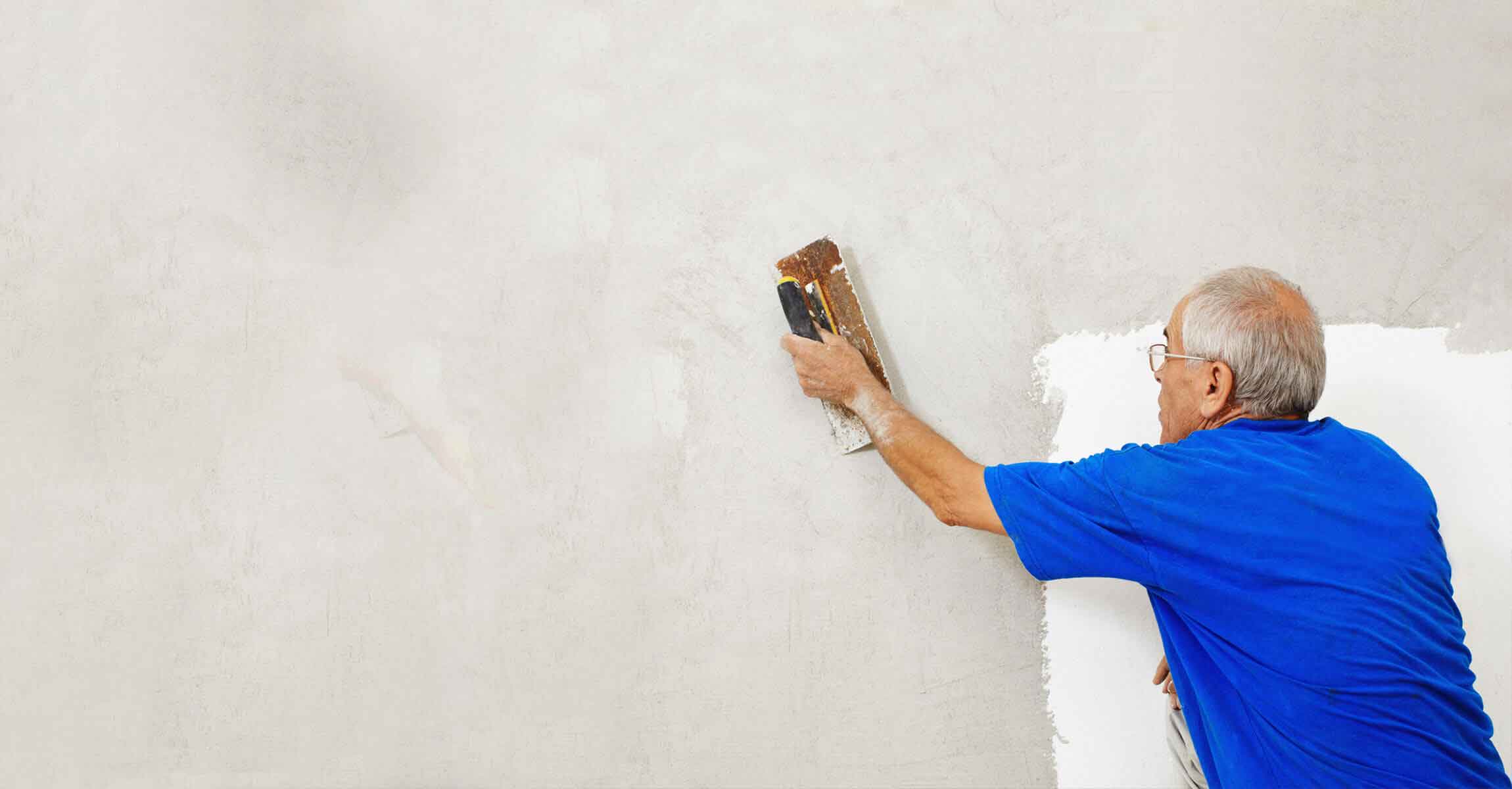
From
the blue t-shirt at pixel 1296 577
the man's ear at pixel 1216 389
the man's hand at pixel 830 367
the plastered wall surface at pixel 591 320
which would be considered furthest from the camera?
the plastered wall surface at pixel 591 320

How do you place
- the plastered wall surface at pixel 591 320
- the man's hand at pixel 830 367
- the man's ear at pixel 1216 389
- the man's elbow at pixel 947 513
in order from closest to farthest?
the man's ear at pixel 1216 389 → the man's elbow at pixel 947 513 → the man's hand at pixel 830 367 → the plastered wall surface at pixel 591 320

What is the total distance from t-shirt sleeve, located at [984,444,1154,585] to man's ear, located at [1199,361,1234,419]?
0.44 ft

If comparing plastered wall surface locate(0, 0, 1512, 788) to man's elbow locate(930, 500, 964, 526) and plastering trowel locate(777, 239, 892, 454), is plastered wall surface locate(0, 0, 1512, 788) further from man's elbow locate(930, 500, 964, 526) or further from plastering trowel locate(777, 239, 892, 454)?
man's elbow locate(930, 500, 964, 526)

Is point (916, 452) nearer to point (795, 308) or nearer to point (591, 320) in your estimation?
point (795, 308)

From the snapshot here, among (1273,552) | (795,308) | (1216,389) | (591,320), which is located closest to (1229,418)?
(1216,389)

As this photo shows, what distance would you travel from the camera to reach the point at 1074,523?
125 cm

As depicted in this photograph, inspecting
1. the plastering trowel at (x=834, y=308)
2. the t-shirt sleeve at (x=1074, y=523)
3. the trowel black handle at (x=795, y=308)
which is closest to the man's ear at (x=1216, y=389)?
the t-shirt sleeve at (x=1074, y=523)

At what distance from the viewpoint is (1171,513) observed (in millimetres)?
1202

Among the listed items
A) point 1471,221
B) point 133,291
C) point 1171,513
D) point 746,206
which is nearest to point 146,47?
point 133,291

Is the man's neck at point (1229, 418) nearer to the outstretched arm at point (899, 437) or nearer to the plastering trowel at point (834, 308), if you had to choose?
Answer: the outstretched arm at point (899, 437)

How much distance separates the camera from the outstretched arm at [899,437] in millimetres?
1354

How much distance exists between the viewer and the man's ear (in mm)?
1268

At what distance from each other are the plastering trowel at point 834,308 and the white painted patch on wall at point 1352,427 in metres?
0.35

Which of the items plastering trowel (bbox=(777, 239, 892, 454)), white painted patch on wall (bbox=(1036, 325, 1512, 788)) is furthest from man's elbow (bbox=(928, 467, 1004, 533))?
white painted patch on wall (bbox=(1036, 325, 1512, 788))
